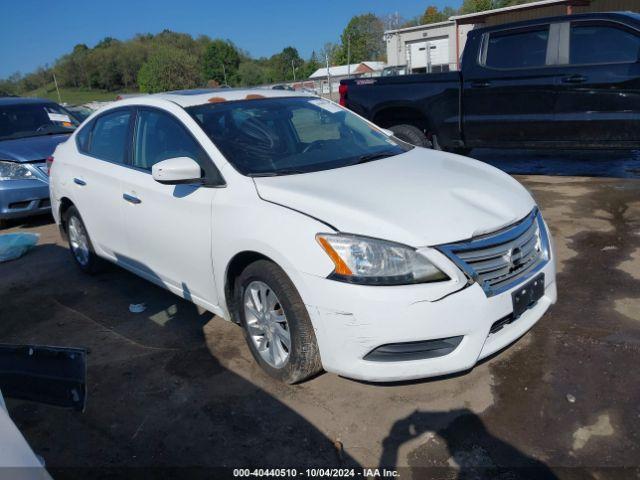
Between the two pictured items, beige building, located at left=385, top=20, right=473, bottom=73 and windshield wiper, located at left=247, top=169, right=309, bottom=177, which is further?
beige building, located at left=385, top=20, right=473, bottom=73

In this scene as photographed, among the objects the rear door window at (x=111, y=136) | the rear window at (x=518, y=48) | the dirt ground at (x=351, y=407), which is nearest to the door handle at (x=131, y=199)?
the rear door window at (x=111, y=136)

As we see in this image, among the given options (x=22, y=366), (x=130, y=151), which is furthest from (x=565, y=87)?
(x=22, y=366)

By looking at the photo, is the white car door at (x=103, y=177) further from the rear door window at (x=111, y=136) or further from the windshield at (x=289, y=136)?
the windshield at (x=289, y=136)

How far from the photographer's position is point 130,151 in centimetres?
410

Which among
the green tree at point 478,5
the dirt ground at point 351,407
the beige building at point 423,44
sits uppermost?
the green tree at point 478,5

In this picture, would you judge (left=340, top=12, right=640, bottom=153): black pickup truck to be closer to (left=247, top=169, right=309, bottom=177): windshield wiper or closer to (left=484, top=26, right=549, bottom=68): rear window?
(left=484, top=26, right=549, bottom=68): rear window

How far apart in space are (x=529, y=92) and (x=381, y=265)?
16.1 ft

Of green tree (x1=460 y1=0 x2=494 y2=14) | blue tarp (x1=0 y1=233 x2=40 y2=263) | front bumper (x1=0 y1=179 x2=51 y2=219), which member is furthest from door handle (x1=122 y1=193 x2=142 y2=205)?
green tree (x1=460 y1=0 x2=494 y2=14)

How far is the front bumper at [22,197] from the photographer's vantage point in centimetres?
679

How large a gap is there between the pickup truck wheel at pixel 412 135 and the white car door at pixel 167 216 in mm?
4114

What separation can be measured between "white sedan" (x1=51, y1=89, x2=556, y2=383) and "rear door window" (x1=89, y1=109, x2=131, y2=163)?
0.09 ft

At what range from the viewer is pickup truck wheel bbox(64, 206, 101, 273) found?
489 centimetres

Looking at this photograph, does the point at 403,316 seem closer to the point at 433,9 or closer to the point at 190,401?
the point at 190,401

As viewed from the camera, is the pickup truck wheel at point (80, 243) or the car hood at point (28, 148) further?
the car hood at point (28, 148)
